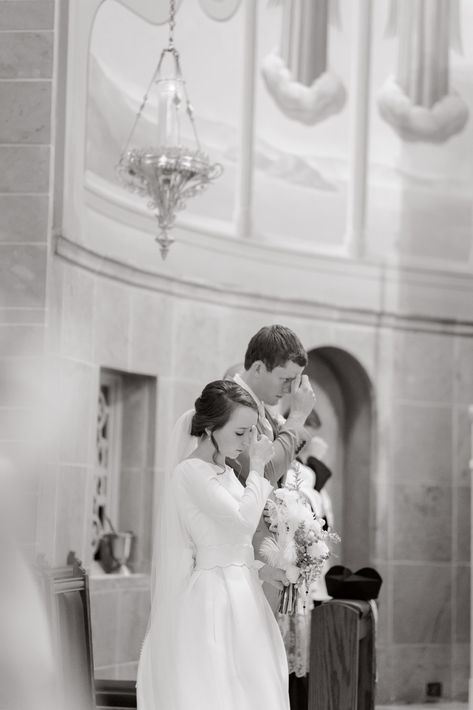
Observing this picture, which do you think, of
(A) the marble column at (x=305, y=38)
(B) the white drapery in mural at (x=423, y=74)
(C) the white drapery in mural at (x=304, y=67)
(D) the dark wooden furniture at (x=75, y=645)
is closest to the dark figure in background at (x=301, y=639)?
(D) the dark wooden furniture at (x=75, y=645)

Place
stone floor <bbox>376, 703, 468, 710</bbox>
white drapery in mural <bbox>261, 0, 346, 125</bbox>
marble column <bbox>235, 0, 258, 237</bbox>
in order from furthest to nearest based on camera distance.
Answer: white drapery in mural <bbox>261, 0, 346, 125</bbox>, marble column <bbox>235, 0, 258, 237</bbox>, stone floor <bbox>376, 703, 468, 710</bbox>

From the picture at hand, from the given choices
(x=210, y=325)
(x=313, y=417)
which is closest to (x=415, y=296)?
(x=210, y=325)

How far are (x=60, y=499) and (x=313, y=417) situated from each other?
1.76 m

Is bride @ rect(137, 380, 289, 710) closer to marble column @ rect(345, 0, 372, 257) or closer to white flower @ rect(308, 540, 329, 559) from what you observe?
white flower @ rect(308, 540, 329, 559)

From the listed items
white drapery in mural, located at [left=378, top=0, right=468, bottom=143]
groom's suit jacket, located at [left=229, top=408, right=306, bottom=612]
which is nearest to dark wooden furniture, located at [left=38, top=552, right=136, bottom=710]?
groom's suit jacket, located at [left=229, top=408, right=306, bottom=612]

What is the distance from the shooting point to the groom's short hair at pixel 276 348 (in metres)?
4.75

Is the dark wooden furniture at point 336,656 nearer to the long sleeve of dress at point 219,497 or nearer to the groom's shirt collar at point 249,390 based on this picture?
the long sleeve of dress at point 219,497

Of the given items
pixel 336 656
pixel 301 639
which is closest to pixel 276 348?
pixel 336 656

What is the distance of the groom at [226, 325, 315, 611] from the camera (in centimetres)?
477

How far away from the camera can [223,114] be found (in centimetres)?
983

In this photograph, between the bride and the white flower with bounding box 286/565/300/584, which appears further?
the white flower with bounding box 286/565/300/584

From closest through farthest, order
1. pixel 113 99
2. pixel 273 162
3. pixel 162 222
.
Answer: pixel 162 222 < pixel 113 99 < pixel 273 162

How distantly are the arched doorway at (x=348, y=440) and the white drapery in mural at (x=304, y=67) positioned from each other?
2.18 metres

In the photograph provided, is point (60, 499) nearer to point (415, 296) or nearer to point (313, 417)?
point (313, 417)
